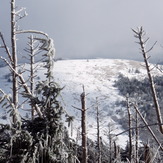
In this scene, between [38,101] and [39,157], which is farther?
[38,101]

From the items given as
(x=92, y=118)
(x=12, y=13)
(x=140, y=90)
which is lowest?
(x=92, y=118)

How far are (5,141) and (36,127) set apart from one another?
24.9 inches

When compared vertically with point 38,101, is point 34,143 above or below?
below

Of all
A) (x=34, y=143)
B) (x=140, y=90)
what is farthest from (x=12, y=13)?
(x=140, y=90)

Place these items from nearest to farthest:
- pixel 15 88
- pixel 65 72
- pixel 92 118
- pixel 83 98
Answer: pixel 15 88, pixel 83 98, pixel 92 118, pixel 65 72

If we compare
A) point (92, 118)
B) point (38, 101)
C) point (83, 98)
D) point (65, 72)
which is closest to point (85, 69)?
point (65, 72)

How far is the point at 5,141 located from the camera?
16.6 feet

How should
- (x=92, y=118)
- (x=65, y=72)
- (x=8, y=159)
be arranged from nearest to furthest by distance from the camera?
(x=8, y=159) < (x=92, y=118) < (x=65, y=72)

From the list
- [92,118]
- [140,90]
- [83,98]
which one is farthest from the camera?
[140,90]

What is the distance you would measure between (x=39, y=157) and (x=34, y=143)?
278mm

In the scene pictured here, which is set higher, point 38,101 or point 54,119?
point 38,101

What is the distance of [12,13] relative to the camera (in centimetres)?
826

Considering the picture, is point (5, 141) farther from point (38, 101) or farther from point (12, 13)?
point (12, 13)

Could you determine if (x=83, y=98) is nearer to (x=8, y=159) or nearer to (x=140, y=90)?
(x=8, y=159)
